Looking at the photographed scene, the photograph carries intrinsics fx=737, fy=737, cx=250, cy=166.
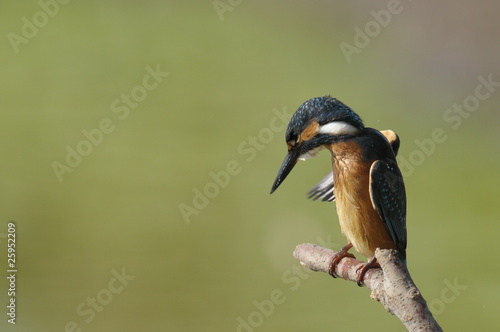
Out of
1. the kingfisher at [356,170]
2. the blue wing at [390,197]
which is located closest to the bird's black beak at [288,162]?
the kingfisher at [356,170]

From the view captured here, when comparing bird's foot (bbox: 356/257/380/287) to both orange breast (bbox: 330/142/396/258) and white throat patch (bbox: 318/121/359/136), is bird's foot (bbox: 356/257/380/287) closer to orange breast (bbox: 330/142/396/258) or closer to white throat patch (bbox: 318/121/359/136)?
orange breast (bbox: 330/142/396/258)

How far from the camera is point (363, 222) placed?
58.5 inches

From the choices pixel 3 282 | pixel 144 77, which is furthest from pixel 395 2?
pixel 3 282

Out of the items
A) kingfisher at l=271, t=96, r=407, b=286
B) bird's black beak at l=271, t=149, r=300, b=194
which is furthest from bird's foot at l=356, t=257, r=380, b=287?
bird's black beak at l=271, t=149, r=300, b=194

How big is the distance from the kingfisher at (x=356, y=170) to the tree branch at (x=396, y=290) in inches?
1.3

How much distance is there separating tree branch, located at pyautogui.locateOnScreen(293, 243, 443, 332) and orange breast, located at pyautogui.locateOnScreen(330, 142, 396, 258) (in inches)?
2.2

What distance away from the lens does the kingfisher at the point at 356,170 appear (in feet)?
4.60

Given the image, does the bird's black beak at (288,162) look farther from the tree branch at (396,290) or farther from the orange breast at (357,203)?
the tree branch at (396,290)

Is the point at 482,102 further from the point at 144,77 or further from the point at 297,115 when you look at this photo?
the point at 297,115

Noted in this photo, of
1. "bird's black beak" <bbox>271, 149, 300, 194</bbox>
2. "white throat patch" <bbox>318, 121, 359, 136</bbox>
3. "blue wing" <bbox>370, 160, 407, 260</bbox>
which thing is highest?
"white throat patch" <bbox>318, 121, 359, 136</bbox>

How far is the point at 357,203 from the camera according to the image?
149 centimetres

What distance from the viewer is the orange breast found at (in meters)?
1.45

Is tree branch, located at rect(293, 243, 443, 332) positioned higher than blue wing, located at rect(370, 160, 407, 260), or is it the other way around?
blue wing, located at rect(370, 160, 407, 260)

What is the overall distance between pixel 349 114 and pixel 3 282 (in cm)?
254
